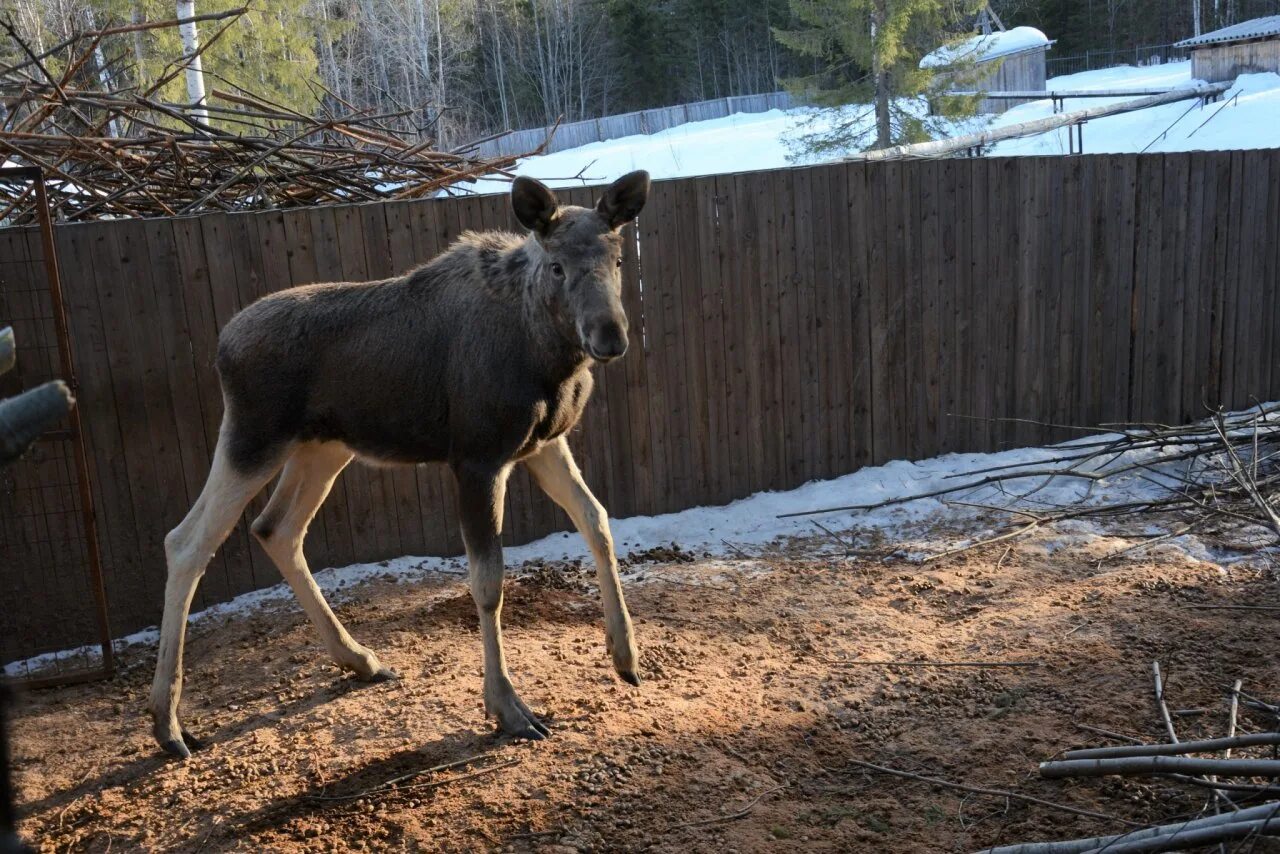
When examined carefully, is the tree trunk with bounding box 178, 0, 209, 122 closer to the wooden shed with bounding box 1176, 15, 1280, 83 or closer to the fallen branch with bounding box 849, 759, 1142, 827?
the fallen branch with bounding box 849, 759, 1142, 827

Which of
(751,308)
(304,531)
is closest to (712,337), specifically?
(751,308)

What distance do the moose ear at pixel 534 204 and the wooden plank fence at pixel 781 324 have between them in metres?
2.92

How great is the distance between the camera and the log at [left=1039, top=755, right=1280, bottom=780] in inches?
149

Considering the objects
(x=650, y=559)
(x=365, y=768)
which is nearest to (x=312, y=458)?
(x=365, y=768)

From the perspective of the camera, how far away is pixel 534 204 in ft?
16.9

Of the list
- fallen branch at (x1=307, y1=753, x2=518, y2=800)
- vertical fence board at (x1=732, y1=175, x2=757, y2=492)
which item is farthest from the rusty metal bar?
vertical fence board at (x1=732, y1=175, x2=757, y2=492)

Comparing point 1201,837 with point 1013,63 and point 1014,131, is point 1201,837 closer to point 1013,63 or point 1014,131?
point 1014,131

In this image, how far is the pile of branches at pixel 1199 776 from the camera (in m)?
3.54

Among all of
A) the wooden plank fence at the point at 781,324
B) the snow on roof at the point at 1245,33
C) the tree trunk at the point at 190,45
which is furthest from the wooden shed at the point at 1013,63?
the wooden plank fence at the point at 781,324

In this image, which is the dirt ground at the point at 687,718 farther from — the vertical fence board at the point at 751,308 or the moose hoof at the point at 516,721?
the vertical fence board at the point at 751,308

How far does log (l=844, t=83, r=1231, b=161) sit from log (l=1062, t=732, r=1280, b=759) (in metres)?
7.33

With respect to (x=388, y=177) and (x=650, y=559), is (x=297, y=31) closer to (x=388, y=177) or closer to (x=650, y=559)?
(x=388, y=177)

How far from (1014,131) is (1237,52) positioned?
2379 cm

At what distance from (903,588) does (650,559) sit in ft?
6.38
